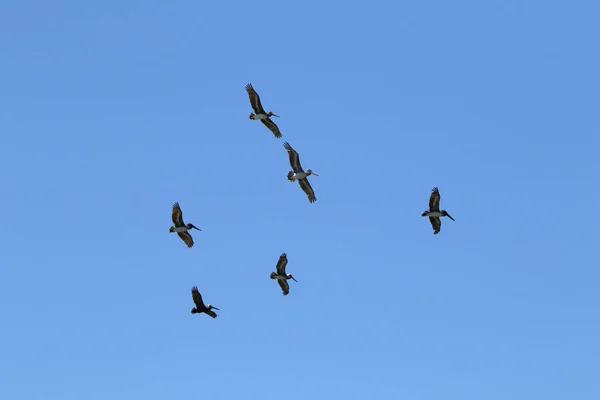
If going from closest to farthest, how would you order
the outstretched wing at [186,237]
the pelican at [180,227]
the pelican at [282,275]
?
the pelican at [180,227]
the outstretched wing at [186,237]
the pelican at [282,275]

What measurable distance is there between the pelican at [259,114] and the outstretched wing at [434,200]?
931 cm

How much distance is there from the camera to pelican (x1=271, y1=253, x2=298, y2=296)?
345 ft

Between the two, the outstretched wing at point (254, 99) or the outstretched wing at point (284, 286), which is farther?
the outstretched wing at point (284, 286)

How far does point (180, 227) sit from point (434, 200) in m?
14.6

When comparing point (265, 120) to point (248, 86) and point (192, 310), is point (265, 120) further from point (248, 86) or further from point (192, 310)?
point (192, 310)

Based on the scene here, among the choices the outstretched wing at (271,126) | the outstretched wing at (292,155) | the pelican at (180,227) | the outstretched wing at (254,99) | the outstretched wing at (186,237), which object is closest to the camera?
the outstretched wing at (254,99)

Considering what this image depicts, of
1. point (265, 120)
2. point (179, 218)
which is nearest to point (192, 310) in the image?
point (179, 218)

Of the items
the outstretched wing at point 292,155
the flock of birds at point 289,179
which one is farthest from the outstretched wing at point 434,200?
the outstretched wing at point 292,155

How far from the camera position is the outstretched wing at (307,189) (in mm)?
103125

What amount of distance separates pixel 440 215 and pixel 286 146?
982cm

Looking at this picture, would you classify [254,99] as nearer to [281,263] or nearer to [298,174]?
[298,174]

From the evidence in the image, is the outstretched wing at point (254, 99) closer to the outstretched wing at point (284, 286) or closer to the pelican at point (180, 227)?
the pelican at point (180, 227)

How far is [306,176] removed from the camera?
102812 mm

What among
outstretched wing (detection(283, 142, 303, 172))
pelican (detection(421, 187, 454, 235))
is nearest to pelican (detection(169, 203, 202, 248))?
outstretched wing (detection(283, 142, 303, 172))
